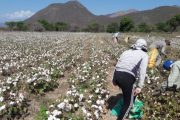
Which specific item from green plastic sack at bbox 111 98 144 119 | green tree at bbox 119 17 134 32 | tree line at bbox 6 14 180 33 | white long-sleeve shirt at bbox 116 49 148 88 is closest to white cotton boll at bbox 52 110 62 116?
white long-sleeve shirt at bbox 116 49 148 88

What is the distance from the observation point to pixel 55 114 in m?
7.57

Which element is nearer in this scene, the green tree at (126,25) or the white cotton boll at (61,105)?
the white cotton boll at (61,105)

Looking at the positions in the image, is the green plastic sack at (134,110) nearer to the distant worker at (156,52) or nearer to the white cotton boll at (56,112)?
the white cotton boll at (56,112)

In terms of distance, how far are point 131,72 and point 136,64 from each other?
19 cm

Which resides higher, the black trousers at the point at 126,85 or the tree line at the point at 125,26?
the black trousers at the point at 126,85

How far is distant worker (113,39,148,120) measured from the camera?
773 cm

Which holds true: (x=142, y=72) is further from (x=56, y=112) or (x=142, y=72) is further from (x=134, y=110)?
(x=56, y=112)

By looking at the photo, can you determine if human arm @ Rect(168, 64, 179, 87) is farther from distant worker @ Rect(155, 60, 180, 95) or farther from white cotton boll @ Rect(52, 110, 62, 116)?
white cotton boll @ Rect(52, 110, 62, 116)

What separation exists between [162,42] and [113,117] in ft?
19.4

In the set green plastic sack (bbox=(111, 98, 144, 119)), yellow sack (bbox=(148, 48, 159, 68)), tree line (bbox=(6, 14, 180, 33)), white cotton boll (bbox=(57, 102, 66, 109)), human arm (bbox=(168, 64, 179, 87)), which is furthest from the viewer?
tree line (bbox=(6, 14, 180, 33))

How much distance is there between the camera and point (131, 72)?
306 inches

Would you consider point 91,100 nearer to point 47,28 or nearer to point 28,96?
point 28,96

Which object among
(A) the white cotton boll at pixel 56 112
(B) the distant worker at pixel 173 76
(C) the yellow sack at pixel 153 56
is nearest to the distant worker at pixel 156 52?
(C) the yellow sack at pixel 153 56

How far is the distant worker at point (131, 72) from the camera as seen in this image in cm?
773
